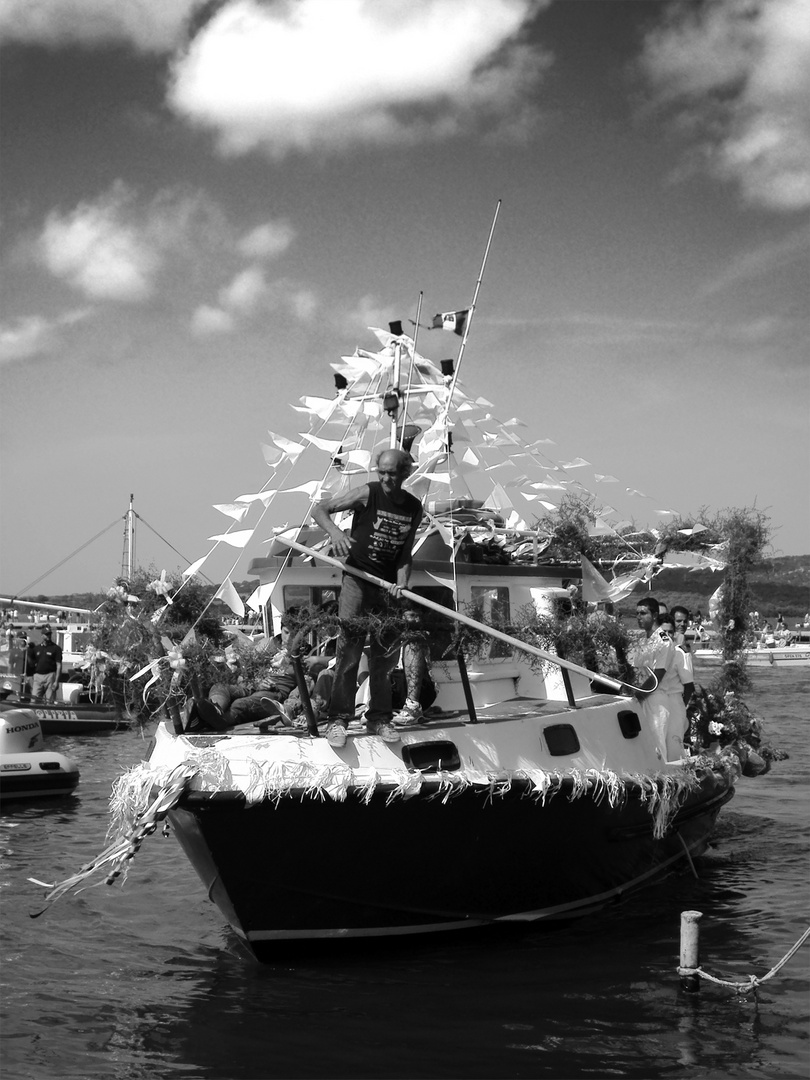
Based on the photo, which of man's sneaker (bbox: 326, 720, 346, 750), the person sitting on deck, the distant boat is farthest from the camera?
the distant boat

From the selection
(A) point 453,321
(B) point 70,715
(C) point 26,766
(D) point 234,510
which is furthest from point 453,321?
(B) point 70,715

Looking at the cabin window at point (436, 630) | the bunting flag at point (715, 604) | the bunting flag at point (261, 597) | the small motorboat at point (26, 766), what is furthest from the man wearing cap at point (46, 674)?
the cabin window at point (436, 630)

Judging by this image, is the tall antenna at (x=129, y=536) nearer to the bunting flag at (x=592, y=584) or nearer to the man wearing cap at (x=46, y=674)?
the man wearing cap at (x=46, y=674)

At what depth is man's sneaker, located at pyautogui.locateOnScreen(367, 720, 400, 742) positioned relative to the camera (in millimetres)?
8602

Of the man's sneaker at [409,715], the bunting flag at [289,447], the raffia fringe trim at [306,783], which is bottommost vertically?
the raffia fringe trim at [306,783]

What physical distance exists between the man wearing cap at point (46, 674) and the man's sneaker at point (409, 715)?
2131 cm

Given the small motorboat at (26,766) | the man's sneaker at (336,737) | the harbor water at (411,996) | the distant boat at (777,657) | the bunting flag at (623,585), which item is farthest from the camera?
the distant boat at (777,657)

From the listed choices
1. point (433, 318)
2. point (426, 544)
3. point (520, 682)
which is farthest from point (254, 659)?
point (433, 318)

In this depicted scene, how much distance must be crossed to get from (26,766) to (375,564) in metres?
11.3

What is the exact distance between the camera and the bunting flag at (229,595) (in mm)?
9023

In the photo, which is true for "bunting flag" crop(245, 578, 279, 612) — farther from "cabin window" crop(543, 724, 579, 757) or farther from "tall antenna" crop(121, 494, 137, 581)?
"tall antenna" crop(121, 494, 137, 581)

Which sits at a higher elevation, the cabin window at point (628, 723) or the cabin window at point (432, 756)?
the cabin window at point (628, 723)

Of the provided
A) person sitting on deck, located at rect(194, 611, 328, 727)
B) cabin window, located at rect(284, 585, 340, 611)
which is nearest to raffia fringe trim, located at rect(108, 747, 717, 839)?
person sitting on deck, located at rect(194, 611, 328, 727)

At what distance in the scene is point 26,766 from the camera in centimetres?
1762
